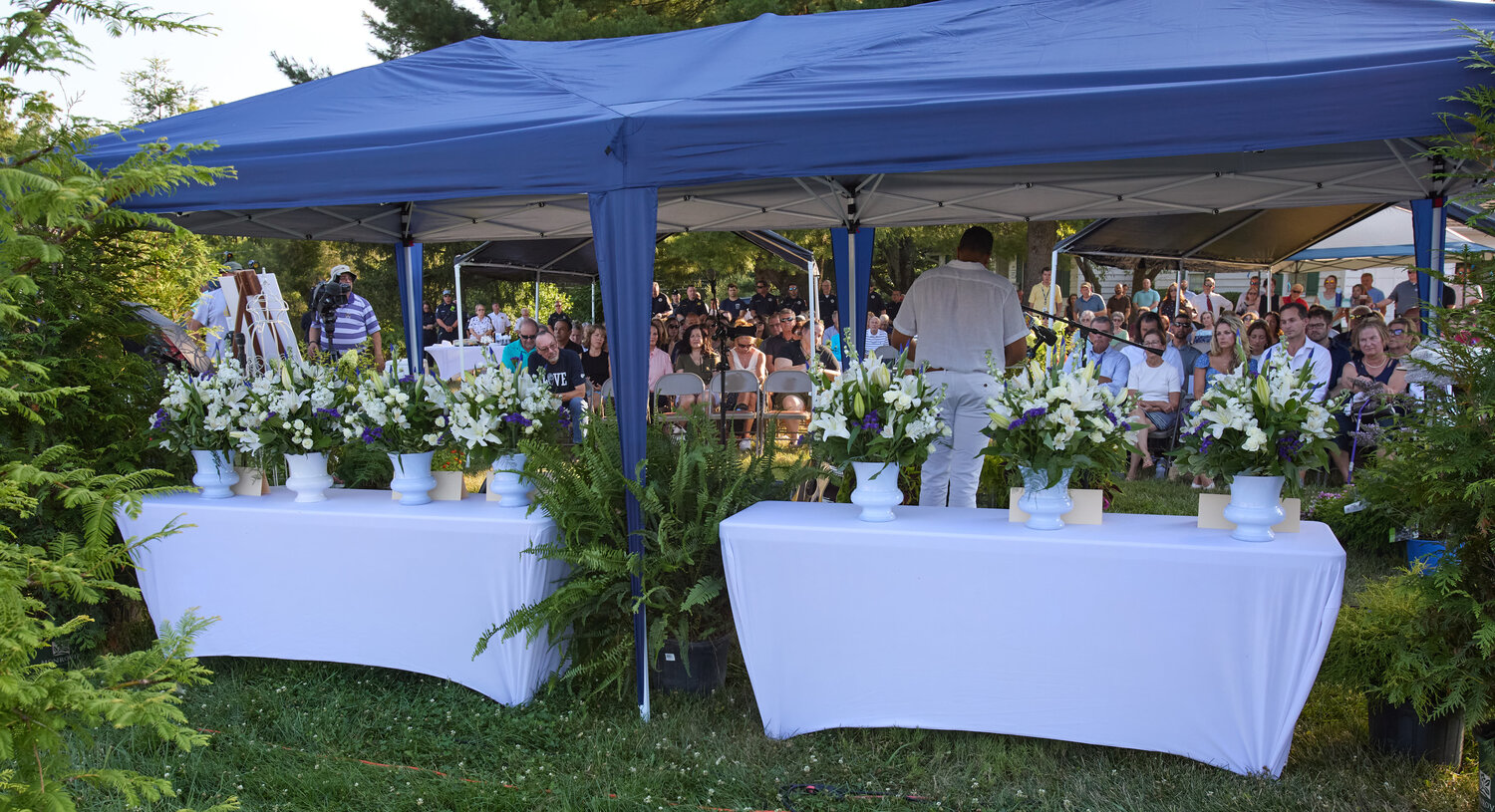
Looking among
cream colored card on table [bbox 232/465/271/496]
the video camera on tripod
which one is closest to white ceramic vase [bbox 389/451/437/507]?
cream colored card on table [bbox 232/465/271/496]

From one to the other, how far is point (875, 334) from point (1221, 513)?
7.62m

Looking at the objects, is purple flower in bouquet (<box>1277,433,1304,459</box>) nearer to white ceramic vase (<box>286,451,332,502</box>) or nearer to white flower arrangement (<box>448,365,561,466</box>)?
white flower arrangement (<box>448,365,561,466</box>)

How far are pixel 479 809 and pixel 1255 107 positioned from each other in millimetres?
3147

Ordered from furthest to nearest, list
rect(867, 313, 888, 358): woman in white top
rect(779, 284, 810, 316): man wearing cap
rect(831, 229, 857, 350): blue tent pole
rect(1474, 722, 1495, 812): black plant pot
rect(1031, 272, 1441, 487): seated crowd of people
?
rect(779, 284, 810, 316): man wearing cap → rect(867, 313, 888, 358): woman in white top → rect(831, 229, 857, 350): blue tent pole → rect(1031, 272, 1441, 487): seated crowd of people → rect(1474, 722, 1495, 812): black plant pot

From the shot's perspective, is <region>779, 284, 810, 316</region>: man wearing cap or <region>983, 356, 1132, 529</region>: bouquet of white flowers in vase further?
<region>779, 284, 810, 316</region>: man wearing cap

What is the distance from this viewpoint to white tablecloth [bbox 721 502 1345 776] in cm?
288

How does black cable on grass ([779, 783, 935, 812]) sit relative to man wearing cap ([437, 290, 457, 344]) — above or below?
below

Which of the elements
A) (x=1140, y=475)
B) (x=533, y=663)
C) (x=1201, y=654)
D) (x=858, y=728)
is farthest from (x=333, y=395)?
(x=1140, y=475)

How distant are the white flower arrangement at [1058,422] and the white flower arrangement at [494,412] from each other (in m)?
1.72

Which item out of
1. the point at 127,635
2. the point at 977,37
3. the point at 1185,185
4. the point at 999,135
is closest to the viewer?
the point at 999,135

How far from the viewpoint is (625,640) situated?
11.5ft

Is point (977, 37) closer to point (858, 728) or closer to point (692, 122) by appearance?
point (692, 122)

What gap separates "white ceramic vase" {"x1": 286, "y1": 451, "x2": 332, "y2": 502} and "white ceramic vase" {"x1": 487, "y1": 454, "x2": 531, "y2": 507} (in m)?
0.77

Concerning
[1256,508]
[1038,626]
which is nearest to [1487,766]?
[1256,508]
